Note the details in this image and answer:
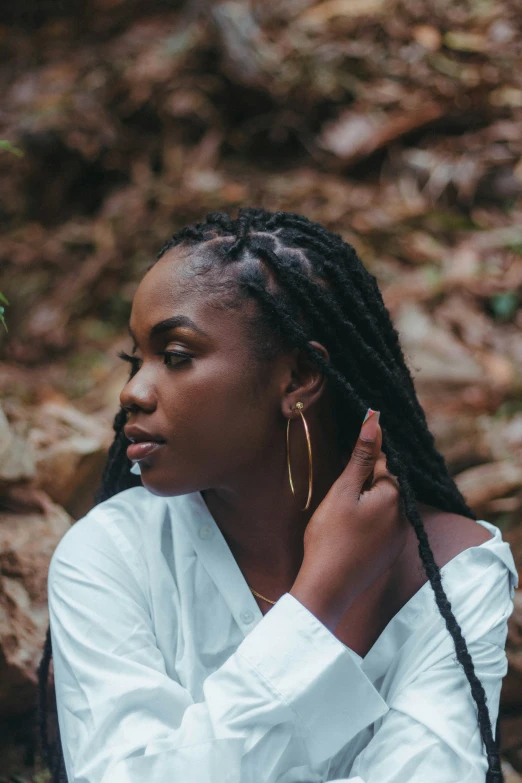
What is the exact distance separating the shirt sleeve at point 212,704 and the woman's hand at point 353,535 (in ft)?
0.20

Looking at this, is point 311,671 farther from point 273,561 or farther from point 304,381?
point 304,381

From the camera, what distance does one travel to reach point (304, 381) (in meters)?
2.10

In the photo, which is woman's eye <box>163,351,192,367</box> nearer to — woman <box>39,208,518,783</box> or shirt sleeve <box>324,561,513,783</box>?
woman <box>39,208,518,783</box>

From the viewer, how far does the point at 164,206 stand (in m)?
5.80

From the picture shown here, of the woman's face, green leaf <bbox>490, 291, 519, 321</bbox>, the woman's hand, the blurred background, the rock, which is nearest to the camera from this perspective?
the woman's hand

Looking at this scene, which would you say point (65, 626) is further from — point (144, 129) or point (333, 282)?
point (144, 129)

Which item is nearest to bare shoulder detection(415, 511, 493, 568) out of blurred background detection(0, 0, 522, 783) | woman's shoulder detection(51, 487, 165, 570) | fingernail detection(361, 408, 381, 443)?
fingernail detection(361, 408, 381, 443)

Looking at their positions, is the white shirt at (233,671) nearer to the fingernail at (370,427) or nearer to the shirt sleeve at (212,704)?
the shirt sleeve at (212,704)

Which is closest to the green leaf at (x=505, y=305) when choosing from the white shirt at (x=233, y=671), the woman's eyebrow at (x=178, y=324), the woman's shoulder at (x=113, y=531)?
the white shirt at (x=233, y=671)

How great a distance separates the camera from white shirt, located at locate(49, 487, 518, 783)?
173 cm

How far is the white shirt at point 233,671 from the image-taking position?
173 cm

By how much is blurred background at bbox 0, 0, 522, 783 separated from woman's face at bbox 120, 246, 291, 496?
2712 millimetres

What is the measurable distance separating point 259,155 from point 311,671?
5149mm

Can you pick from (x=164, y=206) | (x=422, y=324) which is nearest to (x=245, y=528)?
(x=422, y=324)
